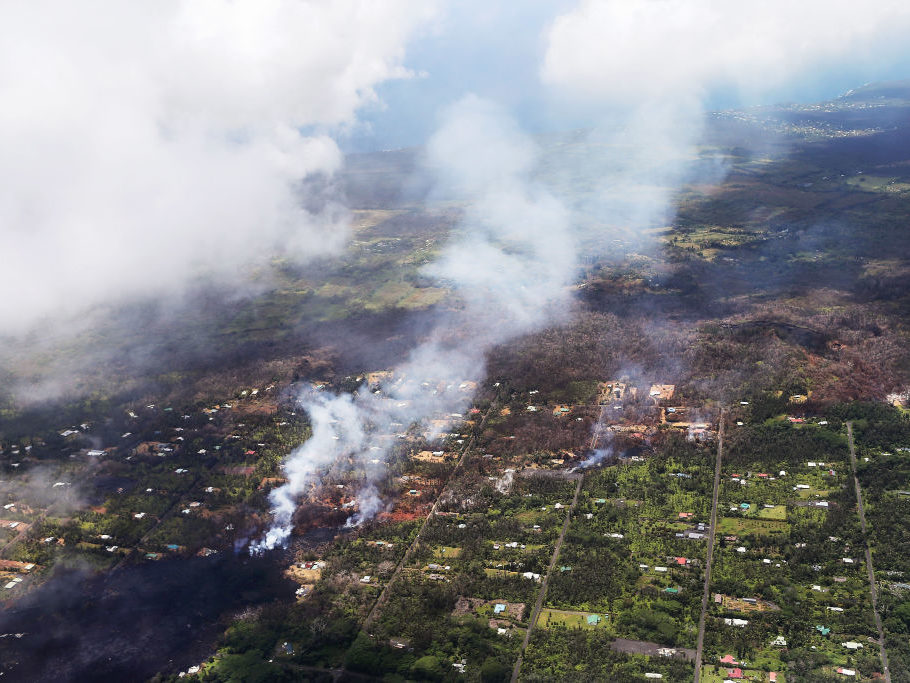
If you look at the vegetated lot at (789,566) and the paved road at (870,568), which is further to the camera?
the vegetated lot at (789,566)

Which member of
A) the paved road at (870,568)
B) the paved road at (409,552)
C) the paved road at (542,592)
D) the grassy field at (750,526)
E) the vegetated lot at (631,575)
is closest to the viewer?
the paved road at (870,568)

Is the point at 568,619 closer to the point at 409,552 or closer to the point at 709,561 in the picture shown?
the point at 709,561

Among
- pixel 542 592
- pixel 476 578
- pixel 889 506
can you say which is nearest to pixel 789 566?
pixel 889 506

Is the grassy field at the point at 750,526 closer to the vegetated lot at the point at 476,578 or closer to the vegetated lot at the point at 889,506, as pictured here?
the vegetated lot at the point at 889,506

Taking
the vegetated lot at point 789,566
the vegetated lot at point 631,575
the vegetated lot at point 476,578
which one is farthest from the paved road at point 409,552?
the vegetated lot at point 789,566

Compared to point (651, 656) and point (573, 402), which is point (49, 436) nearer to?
point (573, 402)

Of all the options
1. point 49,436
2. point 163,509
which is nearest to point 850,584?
point 163,509
